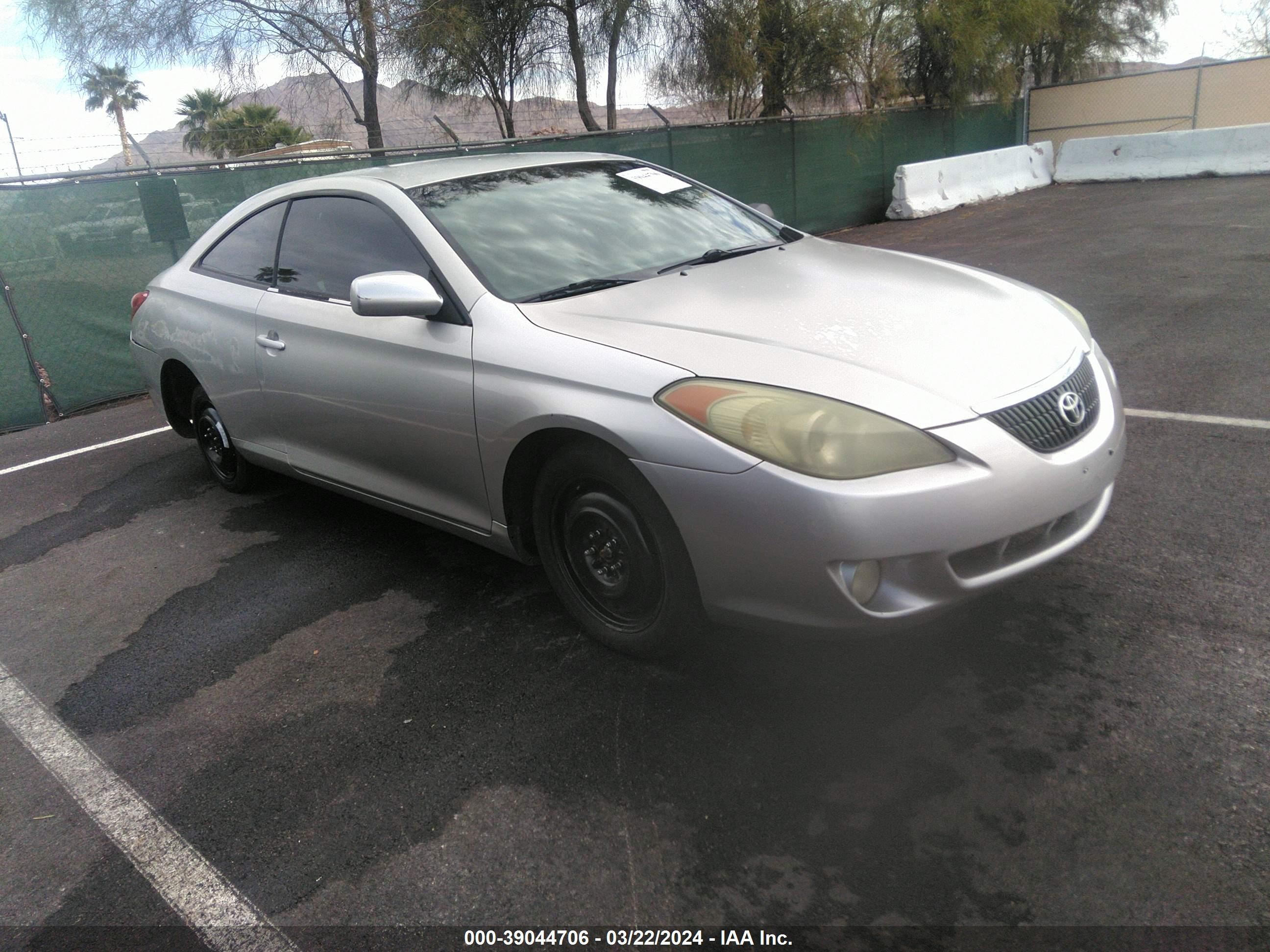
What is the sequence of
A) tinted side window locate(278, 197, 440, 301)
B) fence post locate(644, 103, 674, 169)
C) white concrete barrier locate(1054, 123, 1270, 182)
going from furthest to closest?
white concrete barrier locate(1054, 123, 1270, 182) < fence post locate(644, 103, 674, 169) < tinted side window locate(278, 197, 440, 301)

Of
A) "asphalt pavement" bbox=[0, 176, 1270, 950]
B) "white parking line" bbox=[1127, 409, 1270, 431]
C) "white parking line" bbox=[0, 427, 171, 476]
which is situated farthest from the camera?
"white parking line" bbox=[0, 427, 171, 476]

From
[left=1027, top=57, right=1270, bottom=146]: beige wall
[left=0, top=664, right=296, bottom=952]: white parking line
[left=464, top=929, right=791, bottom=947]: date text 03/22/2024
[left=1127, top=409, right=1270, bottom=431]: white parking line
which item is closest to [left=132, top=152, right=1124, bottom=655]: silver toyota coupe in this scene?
[left=464, top=929, right=791, bottom=947]: date text 03/22/2024

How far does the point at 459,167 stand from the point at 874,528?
257cm

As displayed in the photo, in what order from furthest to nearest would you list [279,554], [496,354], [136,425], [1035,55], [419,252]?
→ [1035,55] < [136,425] < [279,554] < [419,252] < [496,354]

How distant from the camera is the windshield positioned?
11.5ft

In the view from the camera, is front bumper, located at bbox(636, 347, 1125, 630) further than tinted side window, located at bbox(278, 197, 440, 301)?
No

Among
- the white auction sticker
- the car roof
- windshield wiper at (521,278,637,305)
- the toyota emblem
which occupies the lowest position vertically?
the toyota emblem

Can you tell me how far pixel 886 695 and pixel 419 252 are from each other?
2.21m

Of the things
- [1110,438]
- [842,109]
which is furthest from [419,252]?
[842,109]

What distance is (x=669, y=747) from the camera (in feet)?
A: 8.83

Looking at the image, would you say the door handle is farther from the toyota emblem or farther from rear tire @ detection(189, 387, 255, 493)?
the toyota emblem

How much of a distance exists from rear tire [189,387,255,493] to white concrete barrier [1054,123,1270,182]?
16.9m

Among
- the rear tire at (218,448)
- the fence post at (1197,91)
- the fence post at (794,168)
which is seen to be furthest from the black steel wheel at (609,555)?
the fence post at (1197,91)

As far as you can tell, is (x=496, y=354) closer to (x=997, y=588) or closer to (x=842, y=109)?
(x=997, y=588)
